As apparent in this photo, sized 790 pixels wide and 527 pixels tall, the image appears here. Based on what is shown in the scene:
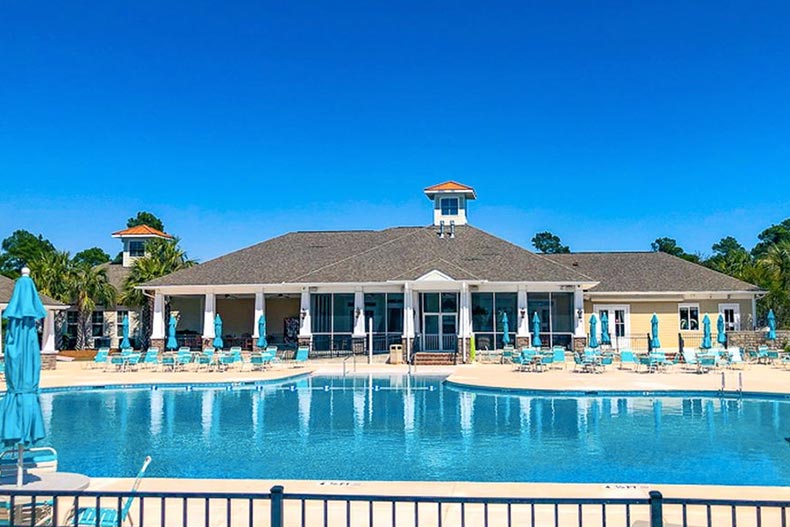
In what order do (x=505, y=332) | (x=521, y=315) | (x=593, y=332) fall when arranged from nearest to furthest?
(x=593, y=332) → (x=505, y=332) → (x=521, y=315)

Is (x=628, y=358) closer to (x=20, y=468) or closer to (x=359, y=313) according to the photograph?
(x=359, y=313)

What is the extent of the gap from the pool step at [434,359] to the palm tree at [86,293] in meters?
19.2

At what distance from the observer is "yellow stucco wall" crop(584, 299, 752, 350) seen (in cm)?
3559

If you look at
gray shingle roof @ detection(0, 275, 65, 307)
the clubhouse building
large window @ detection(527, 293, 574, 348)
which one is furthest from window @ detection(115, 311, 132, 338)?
large window @ detection(527, 293, 574, 348)

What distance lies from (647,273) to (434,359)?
548 inches

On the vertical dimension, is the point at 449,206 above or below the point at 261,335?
above

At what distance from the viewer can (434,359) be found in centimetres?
3047

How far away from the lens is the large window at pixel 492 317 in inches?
1302

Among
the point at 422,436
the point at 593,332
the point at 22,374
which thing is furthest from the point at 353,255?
the point at 22,374

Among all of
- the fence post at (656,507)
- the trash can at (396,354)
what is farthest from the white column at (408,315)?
the fence post at (656,507)

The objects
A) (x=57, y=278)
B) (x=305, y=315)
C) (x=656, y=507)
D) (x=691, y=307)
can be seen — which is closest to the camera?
(x=656, y=507)

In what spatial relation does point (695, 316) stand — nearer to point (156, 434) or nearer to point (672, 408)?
point (672, 408)

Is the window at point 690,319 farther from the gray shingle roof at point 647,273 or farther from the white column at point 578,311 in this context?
the white column at point 578,311

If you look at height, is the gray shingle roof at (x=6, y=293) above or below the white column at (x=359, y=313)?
above
